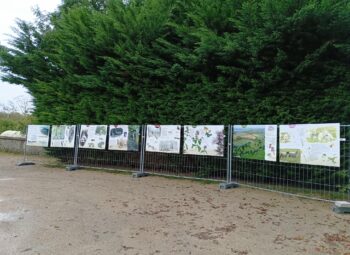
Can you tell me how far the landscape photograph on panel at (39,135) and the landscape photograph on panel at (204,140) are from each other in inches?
236

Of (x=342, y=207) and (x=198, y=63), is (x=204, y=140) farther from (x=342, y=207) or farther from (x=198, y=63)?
(x=342, y=207)

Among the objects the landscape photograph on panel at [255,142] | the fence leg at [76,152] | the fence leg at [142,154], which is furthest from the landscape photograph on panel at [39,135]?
the landscape photograph on panel at [255,142]

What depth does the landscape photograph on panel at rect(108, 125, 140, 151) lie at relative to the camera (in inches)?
408

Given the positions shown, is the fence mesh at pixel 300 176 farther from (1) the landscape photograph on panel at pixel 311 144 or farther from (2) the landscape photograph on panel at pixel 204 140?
(2) the landscape photograph on panel at pixel 204 140

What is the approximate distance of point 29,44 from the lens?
1434cm

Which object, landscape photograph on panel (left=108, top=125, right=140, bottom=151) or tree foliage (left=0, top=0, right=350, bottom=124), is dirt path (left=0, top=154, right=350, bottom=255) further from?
tree foliage (left=0, top=0, right=350, bottom=124)

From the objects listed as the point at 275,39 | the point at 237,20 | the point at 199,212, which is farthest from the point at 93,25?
the point at 199,212

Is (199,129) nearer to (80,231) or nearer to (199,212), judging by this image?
(199,212)

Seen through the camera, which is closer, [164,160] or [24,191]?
[24,191]

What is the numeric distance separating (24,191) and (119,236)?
4.26 metres

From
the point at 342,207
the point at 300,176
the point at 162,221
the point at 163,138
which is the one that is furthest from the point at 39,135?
the point at 342,207

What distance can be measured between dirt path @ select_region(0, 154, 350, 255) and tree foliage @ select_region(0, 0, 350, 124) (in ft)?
7.41

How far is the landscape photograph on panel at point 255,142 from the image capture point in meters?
7.67

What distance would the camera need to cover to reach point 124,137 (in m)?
10.5
